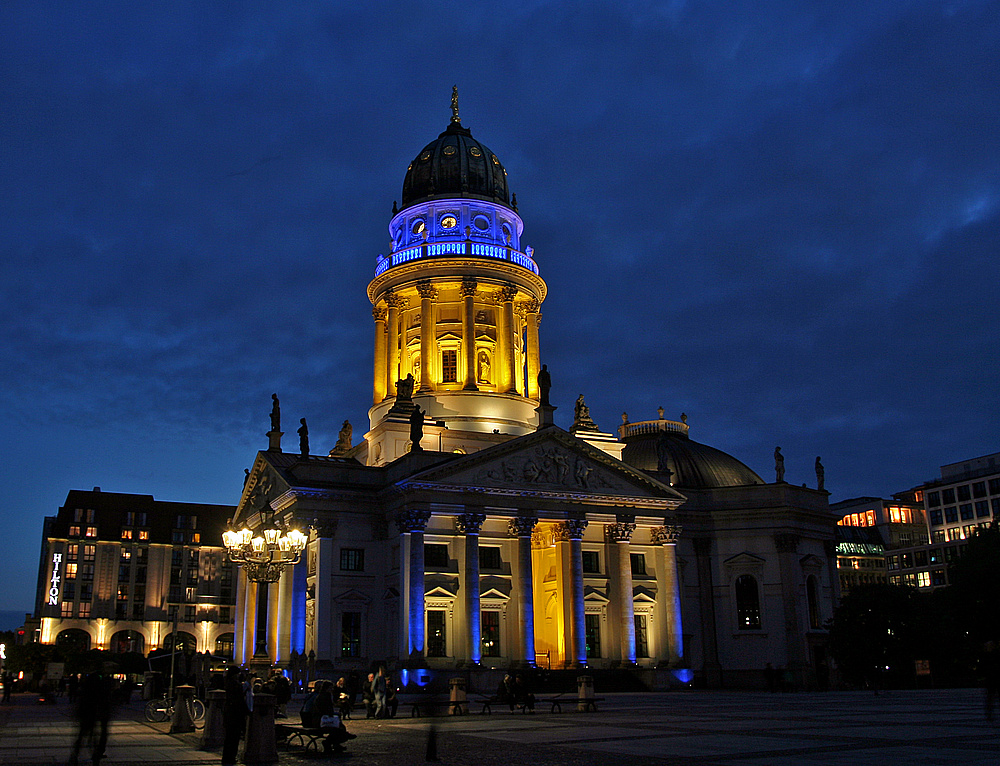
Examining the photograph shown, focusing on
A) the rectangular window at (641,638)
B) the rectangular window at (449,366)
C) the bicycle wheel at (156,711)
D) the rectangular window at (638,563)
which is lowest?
the bicycle wheel at (156,711)

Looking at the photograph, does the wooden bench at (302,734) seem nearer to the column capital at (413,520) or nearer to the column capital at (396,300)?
the column capital at (413,520)

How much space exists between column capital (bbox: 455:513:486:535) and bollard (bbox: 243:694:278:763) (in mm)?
33317

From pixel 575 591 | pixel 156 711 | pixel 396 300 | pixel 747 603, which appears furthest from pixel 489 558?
pixel 156 711

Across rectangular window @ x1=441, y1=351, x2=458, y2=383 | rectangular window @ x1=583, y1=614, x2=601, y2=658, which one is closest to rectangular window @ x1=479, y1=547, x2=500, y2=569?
rectangular window @ x1=583, y1=614, x2=601, y2=658

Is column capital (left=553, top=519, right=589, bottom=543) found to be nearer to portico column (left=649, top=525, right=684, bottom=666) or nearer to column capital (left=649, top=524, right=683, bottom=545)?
column capital (left=649, top=524, right=683, bottom=545)

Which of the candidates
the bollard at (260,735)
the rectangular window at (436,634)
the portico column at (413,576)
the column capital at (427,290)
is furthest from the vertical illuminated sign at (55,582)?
the bollard at (260,735)

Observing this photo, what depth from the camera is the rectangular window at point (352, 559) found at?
55219 millimetres

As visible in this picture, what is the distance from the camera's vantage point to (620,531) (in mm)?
57844

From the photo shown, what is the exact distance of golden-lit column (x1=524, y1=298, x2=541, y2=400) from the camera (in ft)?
231

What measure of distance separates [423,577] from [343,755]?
31031 mm

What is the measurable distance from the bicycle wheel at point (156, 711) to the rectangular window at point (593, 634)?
29.1 meters

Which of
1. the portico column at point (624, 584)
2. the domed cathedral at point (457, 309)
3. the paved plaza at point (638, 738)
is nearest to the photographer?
the paved plaza at point (638, 738)

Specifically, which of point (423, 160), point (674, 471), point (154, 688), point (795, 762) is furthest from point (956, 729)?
point (423, 160)

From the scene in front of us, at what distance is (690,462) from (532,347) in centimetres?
1431
